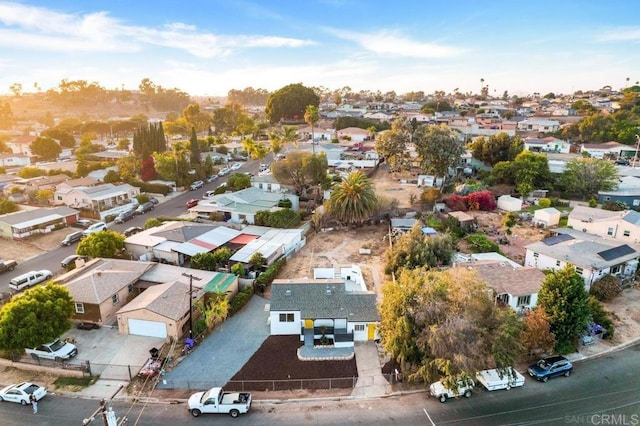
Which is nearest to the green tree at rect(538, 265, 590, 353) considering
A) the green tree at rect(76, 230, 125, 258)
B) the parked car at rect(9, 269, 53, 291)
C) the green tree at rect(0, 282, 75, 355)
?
the green tree at rect(0, 282, 75, 355)

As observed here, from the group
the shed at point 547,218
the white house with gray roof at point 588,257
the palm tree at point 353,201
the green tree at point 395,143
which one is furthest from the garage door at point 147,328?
the green tree at point 395,143

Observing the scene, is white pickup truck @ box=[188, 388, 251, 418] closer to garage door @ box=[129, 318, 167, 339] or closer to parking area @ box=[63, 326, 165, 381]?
parking area @ box=[63, 326, 165, 381]

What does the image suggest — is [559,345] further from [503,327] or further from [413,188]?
[413,188]

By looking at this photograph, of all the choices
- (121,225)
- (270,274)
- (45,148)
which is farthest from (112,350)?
(45,148)

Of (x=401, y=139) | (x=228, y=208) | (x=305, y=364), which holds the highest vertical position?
(x=401, y=139)

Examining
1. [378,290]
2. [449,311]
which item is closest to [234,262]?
[378,290]

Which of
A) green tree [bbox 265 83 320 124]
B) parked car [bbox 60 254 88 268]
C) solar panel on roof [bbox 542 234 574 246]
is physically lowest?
parked car [bbox 60 254 88 268]

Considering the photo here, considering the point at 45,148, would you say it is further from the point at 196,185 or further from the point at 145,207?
the point at 145,207
